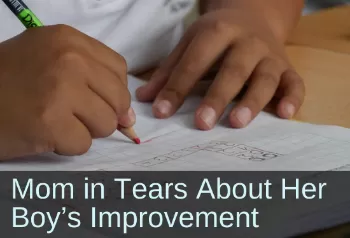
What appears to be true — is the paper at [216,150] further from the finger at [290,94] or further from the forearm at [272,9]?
the forearm at [272,9]

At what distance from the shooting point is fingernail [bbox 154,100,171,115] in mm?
548

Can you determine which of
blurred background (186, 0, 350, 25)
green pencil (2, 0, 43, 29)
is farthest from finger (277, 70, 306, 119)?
blurred background (186, 0, 350, 25)

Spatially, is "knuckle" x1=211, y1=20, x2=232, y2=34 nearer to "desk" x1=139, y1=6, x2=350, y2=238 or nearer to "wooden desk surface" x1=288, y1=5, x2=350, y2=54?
"desk" x1=139, y1=6, x2=350, y2=238

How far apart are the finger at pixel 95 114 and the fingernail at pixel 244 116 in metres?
0.11

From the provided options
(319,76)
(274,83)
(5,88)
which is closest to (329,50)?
(319,76)

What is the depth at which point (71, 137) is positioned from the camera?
17.3 inches

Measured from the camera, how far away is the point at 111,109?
46cm

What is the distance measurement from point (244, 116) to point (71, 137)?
158 mm

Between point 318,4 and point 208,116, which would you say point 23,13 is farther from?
point 318,4

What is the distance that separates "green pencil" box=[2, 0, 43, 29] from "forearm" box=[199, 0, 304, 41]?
0.89 ft

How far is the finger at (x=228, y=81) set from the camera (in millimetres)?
521

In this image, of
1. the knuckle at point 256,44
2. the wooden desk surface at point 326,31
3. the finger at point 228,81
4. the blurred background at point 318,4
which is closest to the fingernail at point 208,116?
the finger at point 228,81

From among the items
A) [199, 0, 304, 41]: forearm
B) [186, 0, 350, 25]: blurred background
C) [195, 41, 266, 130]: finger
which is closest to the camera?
[195, 41, 266, 130]: finger

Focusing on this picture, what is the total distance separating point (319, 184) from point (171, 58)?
0.97ft
